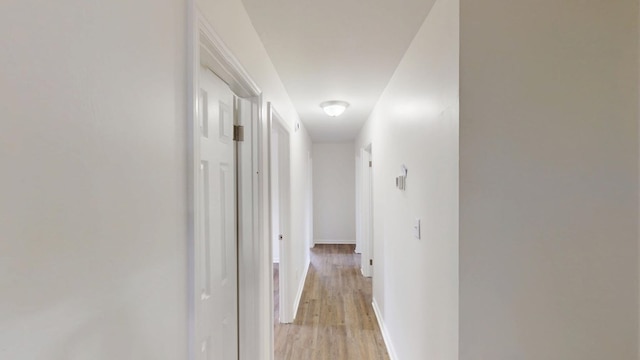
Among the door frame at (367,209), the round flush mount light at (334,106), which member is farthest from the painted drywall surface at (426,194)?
the door frame at (367,209)

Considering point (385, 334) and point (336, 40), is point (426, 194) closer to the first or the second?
point (336, 40)

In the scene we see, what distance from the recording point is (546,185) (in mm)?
1188

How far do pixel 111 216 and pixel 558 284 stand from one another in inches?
61.2

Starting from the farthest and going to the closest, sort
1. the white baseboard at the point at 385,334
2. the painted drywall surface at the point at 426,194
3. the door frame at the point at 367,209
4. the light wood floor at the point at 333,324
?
the door frame at the point at 367,209, the light wood floor at the point at 333,324, the white baseboard at the point at 385,334, the painted drywall surface at the point at 426,194

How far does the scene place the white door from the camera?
50.7 inches

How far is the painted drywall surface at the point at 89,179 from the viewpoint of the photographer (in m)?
0.43

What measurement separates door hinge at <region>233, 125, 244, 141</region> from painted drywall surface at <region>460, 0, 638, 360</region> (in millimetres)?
1167

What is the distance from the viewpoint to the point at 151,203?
0.73 meters

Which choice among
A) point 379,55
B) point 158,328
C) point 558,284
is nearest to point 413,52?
point 379,55

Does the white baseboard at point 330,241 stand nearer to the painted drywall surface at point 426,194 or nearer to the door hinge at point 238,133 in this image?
the painted drywall surface at point 426,194

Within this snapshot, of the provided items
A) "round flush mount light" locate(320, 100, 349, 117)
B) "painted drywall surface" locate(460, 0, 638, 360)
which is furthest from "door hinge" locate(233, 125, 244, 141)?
"round flush mount light" locate(320, 100, 349, 117)

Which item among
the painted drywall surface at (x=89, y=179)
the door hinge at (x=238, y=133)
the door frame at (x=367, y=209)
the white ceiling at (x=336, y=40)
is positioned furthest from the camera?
the door frame at (x=367, y=209)

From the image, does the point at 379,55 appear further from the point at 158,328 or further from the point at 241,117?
the point at 158,328

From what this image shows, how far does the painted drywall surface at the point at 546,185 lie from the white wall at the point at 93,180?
107 cm
